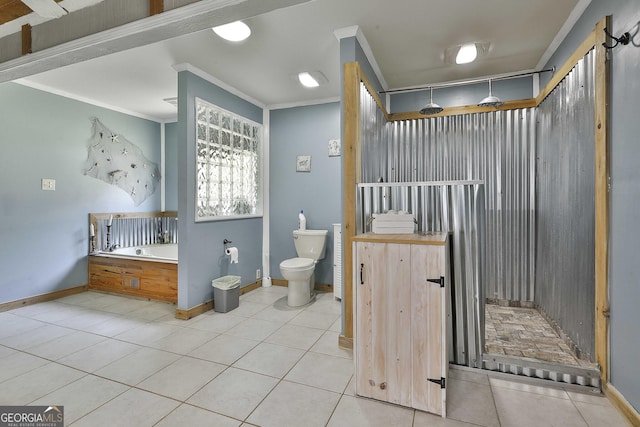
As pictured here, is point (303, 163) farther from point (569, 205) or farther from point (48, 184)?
point (48, 184)

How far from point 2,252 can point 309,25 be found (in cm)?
399

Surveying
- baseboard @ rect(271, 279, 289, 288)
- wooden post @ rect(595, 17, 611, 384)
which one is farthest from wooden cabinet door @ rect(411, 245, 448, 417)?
baseboard @ rect(271, 279, 289, 288)

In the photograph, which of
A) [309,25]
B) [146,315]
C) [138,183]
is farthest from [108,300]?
[309,25]

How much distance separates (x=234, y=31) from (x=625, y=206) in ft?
9.14

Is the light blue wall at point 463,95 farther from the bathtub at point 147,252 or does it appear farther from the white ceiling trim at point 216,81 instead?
the bathtub at point 147,252

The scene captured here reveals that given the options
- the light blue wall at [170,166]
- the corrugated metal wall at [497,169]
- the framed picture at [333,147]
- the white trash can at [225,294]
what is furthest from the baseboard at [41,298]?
the corrugated metal wall at [497,169]

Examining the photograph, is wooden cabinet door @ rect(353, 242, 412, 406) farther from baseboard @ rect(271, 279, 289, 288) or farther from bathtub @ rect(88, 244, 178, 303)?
baseboard @ rect(271, 279, 289, 288)

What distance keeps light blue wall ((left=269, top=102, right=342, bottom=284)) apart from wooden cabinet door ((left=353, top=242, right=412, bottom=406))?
2236mm

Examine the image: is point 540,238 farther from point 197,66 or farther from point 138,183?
point 138,183

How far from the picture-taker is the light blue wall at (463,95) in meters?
3.27

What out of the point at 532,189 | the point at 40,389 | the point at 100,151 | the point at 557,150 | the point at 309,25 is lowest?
the point at 40,389

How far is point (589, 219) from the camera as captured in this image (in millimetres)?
1980

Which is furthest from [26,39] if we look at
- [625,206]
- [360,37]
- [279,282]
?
[625,206]

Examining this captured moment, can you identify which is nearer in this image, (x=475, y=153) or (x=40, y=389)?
(x=40, y=389)
